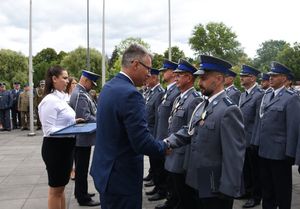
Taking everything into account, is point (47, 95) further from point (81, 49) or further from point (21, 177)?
point (81, 49)

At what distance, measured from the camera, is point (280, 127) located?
4.85m

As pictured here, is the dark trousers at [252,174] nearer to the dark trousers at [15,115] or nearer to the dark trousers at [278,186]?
the dark trousers at [278,186]

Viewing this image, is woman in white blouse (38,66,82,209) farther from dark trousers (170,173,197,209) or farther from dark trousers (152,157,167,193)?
dark trousers (152,157,167,193)

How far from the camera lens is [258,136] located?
5.38m

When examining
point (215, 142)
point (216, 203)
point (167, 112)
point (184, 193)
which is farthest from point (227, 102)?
point (167, 112)

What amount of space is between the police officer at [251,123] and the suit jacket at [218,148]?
264 cm

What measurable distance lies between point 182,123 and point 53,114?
5.00 ft

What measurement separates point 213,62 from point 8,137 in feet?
43.4

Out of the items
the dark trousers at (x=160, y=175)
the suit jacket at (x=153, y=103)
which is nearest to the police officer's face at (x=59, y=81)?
the suit jacket at (x=153, y=103)

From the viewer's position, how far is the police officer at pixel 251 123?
19.8ft

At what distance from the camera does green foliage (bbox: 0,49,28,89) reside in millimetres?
61031

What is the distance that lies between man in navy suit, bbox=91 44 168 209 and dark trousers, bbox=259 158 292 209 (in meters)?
2.30

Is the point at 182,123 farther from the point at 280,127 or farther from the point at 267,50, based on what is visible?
the point at 267,50

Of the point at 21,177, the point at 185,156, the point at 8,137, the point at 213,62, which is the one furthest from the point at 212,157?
the point at 8,137
